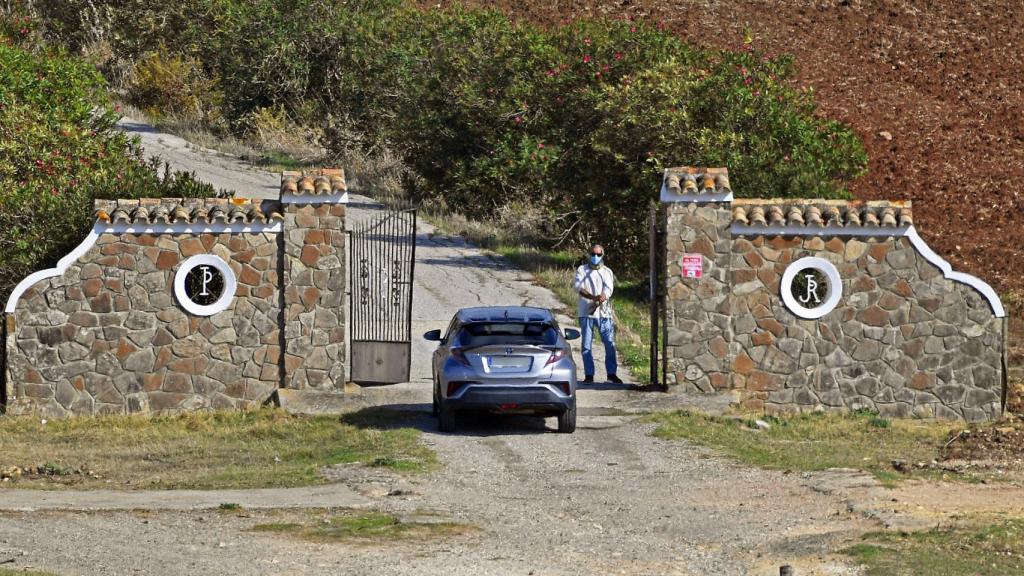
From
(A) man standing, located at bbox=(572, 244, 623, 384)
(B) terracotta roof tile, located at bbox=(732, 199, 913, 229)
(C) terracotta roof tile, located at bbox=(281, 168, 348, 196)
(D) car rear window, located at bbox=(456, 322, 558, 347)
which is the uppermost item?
(C) terracotta roof tile, located at bbox=(281, 168, 348, 196)

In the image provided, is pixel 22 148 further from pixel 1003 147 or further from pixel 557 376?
pixel 1003 147

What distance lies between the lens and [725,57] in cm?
2925

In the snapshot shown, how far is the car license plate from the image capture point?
1720 centimetres

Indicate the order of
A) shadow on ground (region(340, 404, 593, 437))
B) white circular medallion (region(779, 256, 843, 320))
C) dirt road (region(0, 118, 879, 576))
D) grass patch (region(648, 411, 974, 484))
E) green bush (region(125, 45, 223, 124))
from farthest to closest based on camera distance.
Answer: green bush (region(125, 45, 223, 124)) → white circular medallion (region(779, 256, 843, 320)) → shadow on ground (region(340, 404, 593, 437)) → grass patch (region(648, 411, 974, 484)) → dirt road (region(0, 118, 879, 576))

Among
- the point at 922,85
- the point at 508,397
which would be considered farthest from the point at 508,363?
the point at 922,85

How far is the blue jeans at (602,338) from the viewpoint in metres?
20.3

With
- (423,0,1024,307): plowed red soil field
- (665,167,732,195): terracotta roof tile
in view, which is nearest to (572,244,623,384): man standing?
(665,167,732,195): terracotta roof tile

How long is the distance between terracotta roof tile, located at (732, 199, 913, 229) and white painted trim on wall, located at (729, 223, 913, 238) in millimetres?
40

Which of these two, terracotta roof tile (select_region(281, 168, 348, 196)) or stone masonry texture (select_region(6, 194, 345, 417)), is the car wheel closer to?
stone masonry texture (select_region(6, 194, 345, 417))

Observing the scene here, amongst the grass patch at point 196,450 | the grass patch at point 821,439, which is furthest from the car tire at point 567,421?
the grass patch at point 196,450

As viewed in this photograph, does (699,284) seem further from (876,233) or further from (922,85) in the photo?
(922,85)

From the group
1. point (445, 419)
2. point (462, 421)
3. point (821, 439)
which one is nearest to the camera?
point (445, 419)

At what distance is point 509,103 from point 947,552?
21.6 metres

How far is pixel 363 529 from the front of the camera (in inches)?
498
